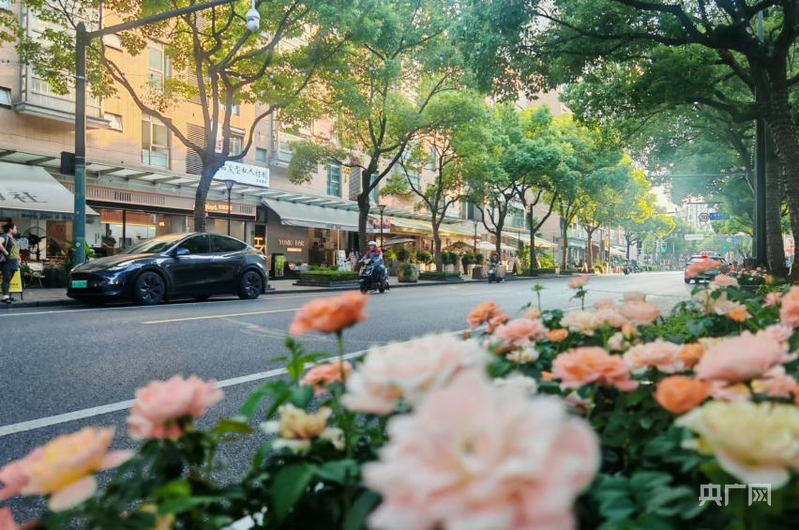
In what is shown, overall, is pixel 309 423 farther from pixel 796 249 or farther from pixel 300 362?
pixel 796 249

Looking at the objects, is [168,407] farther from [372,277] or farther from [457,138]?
[457,138]

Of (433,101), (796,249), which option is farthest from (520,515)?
(433,101)

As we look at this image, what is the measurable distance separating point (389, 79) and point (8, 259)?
11.9m

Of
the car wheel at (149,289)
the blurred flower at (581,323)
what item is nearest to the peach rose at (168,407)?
the blurred flower at (581,323)

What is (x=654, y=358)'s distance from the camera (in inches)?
49.3

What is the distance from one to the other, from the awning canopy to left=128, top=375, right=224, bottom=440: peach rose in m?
18.1

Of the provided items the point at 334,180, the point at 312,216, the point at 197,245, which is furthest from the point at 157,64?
the point at 197,245

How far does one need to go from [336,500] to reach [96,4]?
17585 millimetres

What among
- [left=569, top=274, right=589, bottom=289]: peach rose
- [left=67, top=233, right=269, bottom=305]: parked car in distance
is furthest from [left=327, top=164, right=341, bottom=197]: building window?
[left=569, top=274, right=589, bottom=289]: peach rose

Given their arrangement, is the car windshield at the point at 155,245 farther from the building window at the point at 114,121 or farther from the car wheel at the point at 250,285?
the building window at the point at 114,121

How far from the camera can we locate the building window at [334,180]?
31.5 m

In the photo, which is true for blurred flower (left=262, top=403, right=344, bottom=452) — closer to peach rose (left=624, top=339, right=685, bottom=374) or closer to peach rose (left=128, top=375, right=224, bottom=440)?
peach rose (left=128, top=375, right=224, bottom=440)

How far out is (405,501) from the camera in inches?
21.2

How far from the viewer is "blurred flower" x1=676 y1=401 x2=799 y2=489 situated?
60cm
